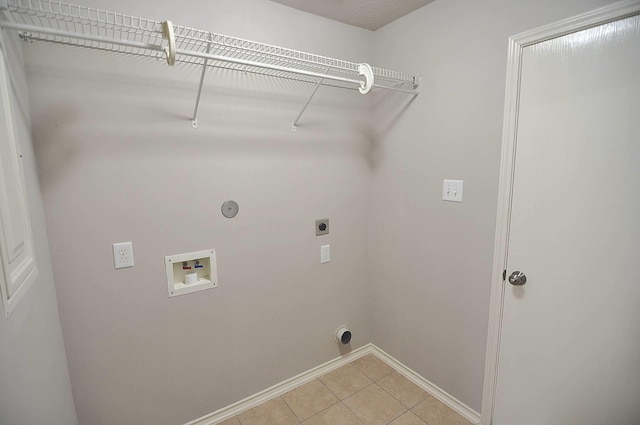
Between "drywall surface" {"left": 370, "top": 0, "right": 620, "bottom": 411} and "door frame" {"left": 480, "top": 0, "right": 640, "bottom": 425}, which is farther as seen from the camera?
"drywall surface" {"left": 370, "top": 0, "right": 620, "bottom": 411}

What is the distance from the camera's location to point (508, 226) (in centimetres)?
145

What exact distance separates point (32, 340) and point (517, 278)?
192 cm

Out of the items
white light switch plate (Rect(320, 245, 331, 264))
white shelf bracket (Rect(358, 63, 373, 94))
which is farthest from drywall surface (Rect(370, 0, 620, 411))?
white shelf bracket (Rect(358, 63, 373, 94))

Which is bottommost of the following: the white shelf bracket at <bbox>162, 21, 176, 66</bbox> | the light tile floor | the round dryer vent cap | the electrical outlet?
the light tile floor

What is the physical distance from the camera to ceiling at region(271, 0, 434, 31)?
5.37ft

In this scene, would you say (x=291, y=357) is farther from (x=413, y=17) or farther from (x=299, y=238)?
(x=413, y=17)

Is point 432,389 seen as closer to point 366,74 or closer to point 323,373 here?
point 323,373

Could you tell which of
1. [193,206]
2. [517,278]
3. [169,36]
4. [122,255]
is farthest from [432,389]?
[169,36]

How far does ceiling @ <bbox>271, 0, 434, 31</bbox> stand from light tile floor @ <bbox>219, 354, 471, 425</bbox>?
237cm

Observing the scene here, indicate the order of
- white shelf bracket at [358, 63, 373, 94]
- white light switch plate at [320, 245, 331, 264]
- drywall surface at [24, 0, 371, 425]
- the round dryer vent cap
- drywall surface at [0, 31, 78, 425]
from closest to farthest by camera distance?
drywall surface at [0, 31, 78, 425] < drywall surface at [24, 0, 371, 425] < white shelf bracket at [358, 63, 373, 94] < the round dryer vent cap < white light switch plate at [320, 245, 331, 264]

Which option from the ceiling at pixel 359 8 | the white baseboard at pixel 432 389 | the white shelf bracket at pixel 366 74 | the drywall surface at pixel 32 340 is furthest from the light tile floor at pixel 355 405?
the ceiling at pixel 359 8

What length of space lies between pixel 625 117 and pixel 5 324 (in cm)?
201

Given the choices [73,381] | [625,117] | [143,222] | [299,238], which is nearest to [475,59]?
[625,117]

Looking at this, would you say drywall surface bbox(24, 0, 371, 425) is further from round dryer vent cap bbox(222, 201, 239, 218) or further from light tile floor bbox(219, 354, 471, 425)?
light tile floor bbox(219, 354, 471, 425)
